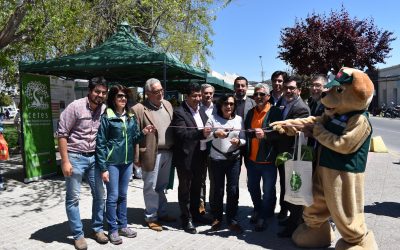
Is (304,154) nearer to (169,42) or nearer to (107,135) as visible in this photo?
(107,135)

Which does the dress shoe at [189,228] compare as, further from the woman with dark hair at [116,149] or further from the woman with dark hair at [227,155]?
the woman with dark hair at [116,149]

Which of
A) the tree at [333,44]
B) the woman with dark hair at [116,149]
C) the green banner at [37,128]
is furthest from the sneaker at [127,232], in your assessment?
the tree at [333,44]

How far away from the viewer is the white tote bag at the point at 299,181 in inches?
153

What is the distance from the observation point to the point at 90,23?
13.4 meters

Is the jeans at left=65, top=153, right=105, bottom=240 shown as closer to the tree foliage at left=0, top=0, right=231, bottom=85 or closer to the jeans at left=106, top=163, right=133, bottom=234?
the jeans at left=106, top=163, right=133, bottom=234

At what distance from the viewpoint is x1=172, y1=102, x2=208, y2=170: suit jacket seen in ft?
15.0

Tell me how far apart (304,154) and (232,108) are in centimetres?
111

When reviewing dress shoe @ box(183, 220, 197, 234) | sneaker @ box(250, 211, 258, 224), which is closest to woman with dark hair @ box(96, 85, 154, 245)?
dress shoe @ box(183, 220, 197, 234)

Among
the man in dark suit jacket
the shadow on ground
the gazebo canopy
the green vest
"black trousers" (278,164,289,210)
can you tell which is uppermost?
the gazebo canopy

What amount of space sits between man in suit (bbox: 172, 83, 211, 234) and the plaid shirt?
0.98 m

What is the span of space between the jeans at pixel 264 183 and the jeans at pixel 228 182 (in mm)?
190

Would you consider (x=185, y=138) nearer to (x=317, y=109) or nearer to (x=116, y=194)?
(x=116, y=194)

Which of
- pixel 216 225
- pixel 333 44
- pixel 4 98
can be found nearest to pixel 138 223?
pixel 216 225

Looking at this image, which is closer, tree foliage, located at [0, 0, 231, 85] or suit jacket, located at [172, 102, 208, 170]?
suit jacket, located at [172, 102, 208, 170]
